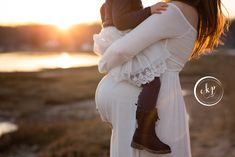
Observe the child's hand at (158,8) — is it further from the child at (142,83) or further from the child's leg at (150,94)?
the child's leg at (150,94)

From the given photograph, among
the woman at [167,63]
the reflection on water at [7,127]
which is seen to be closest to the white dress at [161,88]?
the woman at [167,63]

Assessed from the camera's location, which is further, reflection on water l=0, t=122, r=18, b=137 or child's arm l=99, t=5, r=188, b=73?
reflection on water l=0, t=122, r=18, b=137

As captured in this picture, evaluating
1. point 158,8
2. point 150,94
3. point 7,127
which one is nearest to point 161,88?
point 150,94

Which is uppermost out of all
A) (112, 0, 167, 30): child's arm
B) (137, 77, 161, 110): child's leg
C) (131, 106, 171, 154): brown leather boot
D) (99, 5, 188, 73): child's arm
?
(112, 0, 167, 30): child's arm

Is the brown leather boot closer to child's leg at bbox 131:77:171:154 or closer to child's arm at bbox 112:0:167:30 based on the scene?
child's leg at bbox 131:77:171:154

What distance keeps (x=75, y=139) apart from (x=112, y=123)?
8.30 m

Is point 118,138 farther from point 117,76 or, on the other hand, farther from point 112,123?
point 117,76

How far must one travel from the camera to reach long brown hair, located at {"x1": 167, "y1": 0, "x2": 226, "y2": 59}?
93.6 inches

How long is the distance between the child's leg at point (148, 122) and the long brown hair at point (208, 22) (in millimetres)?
324

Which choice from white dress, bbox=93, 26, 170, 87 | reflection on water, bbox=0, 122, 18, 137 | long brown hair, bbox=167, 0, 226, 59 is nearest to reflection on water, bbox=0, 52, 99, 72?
reflection on water, bbox=0, 122, 18, 137

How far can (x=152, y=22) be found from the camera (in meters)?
2.27

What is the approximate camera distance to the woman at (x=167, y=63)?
7.50 feet

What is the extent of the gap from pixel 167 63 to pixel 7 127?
1252cm

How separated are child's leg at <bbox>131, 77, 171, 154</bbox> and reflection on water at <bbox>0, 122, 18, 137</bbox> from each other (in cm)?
1104
